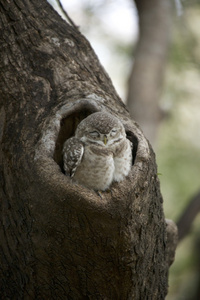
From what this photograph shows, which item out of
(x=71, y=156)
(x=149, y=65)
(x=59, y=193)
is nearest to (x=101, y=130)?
(x=71, y=156)

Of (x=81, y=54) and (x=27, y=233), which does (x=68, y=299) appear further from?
(x=81, y=54)

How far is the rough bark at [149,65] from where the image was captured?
718cm

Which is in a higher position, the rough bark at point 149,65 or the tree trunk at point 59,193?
the rough bark at point 149,65

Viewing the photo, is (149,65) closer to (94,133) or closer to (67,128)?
(67,128)

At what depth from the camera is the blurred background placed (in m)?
7.22

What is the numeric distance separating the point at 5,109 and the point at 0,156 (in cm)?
43

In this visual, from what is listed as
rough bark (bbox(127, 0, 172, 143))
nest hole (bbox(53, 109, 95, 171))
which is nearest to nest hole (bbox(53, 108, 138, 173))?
nest hole (bbox(53, 109, 95, 171))

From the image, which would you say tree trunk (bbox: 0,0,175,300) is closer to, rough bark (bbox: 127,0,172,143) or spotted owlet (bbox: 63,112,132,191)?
spotted owlet (bbox: 63,112,132,191)

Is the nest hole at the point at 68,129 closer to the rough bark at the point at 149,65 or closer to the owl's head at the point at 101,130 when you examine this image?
the owl's head at the point at 101,130

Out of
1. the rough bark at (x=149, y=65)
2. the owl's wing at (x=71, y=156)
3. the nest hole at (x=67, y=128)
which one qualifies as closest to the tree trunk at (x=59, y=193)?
the nest hole at (x=67, y=128)

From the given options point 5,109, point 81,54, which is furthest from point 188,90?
point 5,109

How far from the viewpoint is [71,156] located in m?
3.70

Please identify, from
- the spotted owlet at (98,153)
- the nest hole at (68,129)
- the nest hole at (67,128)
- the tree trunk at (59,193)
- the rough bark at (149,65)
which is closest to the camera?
Answer: the tree trunk at (59,193)

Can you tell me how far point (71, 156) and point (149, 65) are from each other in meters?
4.05
